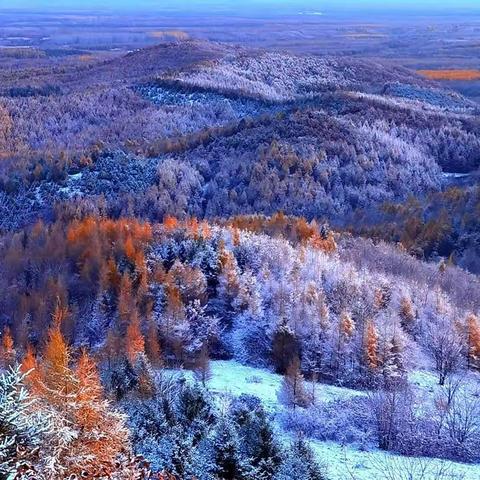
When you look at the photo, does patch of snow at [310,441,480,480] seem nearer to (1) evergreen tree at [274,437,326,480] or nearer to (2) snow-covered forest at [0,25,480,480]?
(2) snow-covered forest at [0,25,480,480]

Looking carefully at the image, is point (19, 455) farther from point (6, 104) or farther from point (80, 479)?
point (6, 104)

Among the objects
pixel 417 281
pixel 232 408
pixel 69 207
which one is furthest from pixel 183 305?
pixel 69 207

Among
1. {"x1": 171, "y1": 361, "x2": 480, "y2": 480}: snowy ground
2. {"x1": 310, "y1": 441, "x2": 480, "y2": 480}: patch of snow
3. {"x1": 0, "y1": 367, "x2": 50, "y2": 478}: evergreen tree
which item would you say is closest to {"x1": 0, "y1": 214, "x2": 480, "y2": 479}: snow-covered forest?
{"x1": 0, "y1": 367, "x2": 50, "y2": 478}: evergreen tree

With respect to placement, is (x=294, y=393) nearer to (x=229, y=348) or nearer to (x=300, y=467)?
(x=300, y=467)

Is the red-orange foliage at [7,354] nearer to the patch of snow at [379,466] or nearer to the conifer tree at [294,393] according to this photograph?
the conifer tree at [294,393]

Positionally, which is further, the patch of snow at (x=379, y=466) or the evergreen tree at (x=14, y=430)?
the patch of snow at (x=379, y=466)

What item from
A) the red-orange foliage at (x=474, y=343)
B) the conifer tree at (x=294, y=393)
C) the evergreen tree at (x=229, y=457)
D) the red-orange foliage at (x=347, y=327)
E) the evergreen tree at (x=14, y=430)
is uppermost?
the evergreen tree at (x=14, y=430)

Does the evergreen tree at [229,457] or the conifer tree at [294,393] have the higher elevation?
the evergreen tree at [229,457]

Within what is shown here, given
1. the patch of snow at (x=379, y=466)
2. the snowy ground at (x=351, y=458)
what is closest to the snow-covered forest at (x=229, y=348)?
the snowy ground at (x=351, y=458)

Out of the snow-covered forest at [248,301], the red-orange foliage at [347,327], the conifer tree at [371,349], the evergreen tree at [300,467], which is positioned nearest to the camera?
the evergreen tree at [300,467]

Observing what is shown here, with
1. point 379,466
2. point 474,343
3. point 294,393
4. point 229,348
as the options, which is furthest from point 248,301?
point 379,466
